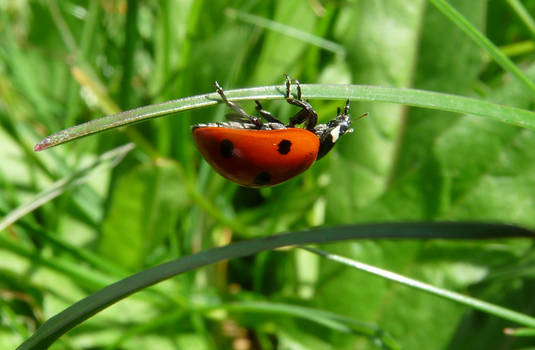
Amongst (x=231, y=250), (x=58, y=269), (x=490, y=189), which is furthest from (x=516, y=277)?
(x=58, y=269)

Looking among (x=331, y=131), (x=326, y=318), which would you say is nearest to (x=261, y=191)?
(x=331, y=131)

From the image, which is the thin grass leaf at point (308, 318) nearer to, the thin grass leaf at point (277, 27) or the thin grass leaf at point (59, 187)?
the thin grass leaf at point (59, 187)

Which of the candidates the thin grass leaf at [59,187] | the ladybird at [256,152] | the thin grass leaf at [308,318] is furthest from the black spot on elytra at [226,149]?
the thin grass leaf at [308,318]

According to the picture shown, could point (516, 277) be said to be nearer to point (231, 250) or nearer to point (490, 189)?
point (490, 189)

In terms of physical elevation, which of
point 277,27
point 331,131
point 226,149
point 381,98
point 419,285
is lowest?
point 419,285

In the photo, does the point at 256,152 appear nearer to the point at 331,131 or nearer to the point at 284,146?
the point at 284,146

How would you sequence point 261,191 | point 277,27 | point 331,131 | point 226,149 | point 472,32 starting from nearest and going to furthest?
1. point 472,32
2. point 226,149
3. point 331,131
4. point 277,27
5. point 261,191
